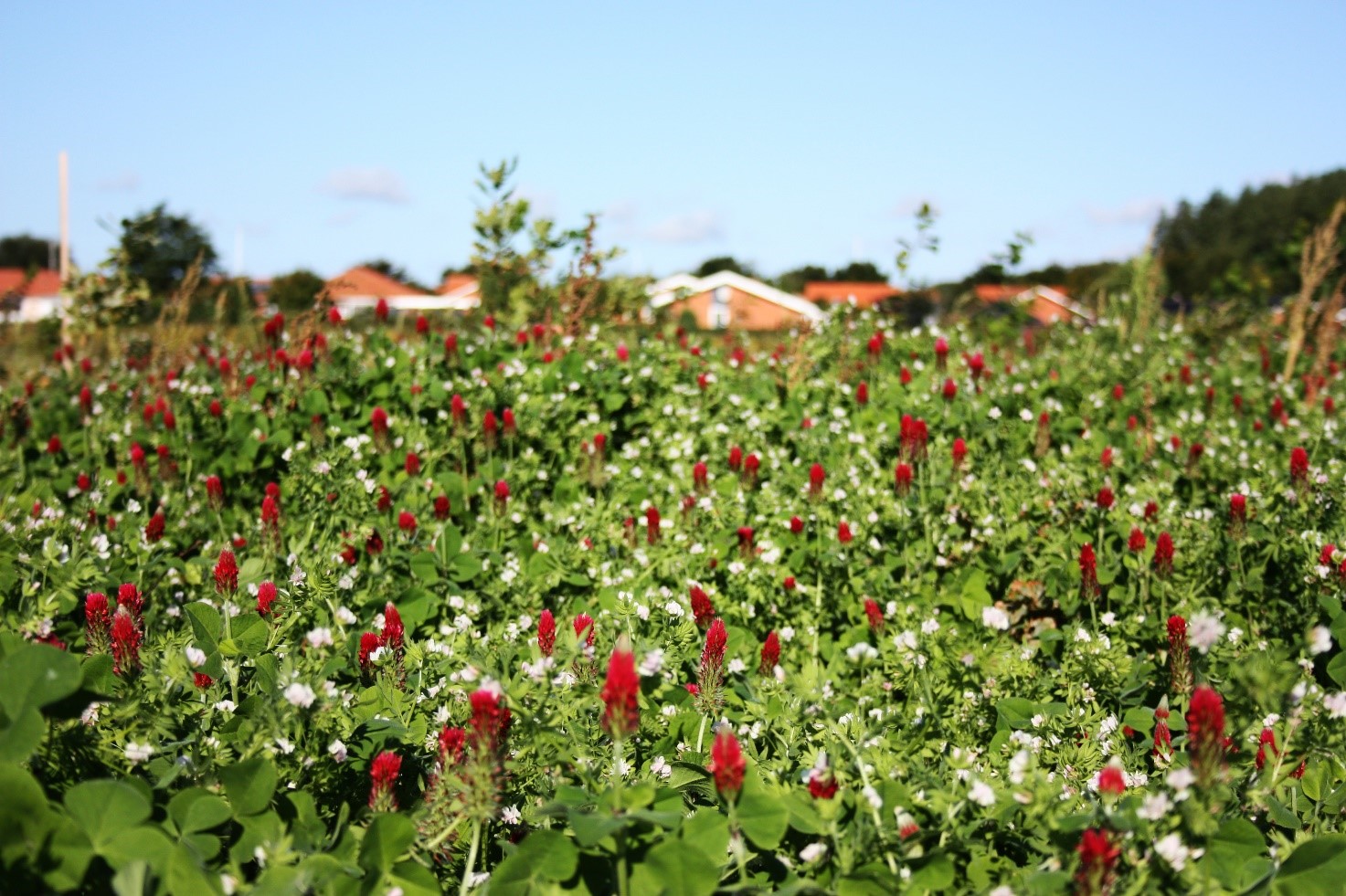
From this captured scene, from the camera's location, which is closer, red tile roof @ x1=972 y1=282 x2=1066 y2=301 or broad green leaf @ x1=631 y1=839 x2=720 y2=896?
Answer: broad green leaf @ x1=631 y1=839 x2=720 y2=896

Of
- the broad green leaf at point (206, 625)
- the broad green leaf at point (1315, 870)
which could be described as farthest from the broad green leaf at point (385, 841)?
the broad green leaf at point (1315, 870)

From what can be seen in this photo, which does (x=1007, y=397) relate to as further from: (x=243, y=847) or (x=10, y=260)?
(x=10, y=260)

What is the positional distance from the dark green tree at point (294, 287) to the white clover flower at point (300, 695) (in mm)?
26176

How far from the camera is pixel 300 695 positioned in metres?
1.95

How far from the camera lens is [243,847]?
1.81 metres

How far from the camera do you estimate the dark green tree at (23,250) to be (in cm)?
9838

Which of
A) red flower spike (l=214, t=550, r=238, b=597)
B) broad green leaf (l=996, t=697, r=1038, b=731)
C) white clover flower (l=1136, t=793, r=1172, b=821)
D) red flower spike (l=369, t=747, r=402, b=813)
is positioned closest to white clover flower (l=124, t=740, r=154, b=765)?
red flower spike (l=369, t=747, r=402, b=813)

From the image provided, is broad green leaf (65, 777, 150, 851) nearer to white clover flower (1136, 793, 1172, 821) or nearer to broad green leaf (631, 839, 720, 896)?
broad green leaf (631, 839, 720, 896)

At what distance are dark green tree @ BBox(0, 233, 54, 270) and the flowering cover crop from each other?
10909 centimetres

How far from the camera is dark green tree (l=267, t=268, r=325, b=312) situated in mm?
27875

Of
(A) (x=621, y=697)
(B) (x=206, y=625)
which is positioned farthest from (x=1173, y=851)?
(B) (x=206, y=625)

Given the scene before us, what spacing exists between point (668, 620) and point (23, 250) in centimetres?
11625

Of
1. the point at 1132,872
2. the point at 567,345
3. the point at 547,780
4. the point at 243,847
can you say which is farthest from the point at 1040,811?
the point at 567,345

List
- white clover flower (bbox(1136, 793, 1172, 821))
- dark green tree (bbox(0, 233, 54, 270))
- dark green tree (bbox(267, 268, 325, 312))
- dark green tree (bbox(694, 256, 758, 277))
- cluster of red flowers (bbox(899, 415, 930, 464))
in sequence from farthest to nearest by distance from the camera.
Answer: dark green tree (bbox(0, 233, 54, 270)), dark green tree (bbox(694, 256, 758, 277)), dark green tree (bbox(267, 268, 325, 312)), cluster of red flowers (bbox(899, 415, 930, 464)), white clover flower (bbox(1136, 793, 1172, 821))
